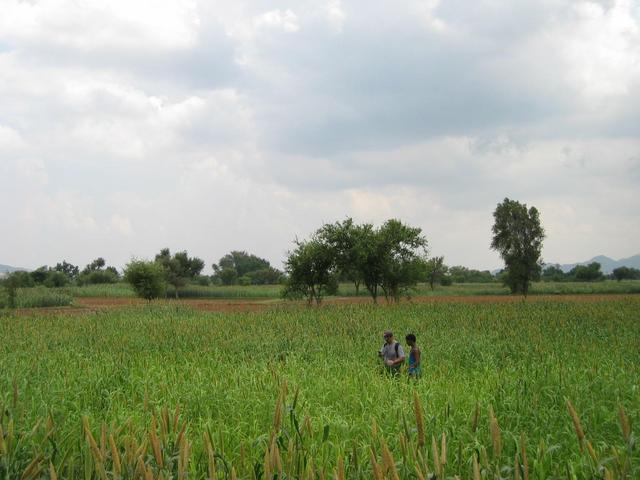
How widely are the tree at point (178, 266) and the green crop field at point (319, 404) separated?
2069 inches

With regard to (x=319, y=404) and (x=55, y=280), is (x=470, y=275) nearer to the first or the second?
(x=55, y=280)

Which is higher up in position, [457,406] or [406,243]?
[406,243]

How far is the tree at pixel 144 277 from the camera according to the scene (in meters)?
49.2

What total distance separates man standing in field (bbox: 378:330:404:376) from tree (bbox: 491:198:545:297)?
52.4 m

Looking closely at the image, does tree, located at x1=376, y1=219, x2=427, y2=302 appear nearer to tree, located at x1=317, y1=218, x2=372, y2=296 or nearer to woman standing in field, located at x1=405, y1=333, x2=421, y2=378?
tree, located at x1=317, y1=218, x2=372, y2=296

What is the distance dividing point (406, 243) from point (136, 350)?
2910 cm

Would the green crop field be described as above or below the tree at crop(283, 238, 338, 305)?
below

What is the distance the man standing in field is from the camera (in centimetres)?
1162

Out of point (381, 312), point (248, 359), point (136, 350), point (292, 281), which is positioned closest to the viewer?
point (248, 359)

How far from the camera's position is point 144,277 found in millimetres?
49406

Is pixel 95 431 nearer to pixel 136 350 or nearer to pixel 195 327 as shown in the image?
pixel 136 350

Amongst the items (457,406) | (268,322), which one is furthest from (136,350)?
(457,406)

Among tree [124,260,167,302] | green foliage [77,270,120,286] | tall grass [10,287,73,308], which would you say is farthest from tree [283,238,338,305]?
green foliage [77,270,120,286]

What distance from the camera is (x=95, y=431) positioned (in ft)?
23.7
